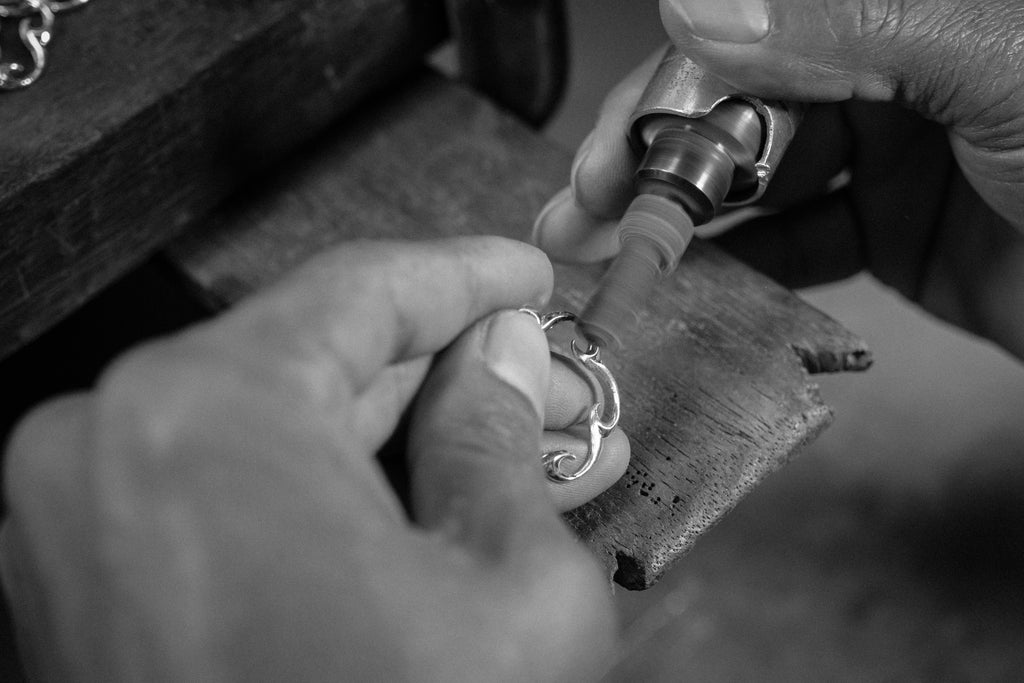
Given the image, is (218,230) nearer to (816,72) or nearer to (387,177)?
(387,177)

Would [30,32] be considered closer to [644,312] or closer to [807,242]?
[644,312]

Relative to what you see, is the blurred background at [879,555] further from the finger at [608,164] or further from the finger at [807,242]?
the finger at [608,164]

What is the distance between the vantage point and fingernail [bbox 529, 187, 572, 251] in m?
0.94

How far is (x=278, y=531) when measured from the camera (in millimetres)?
464

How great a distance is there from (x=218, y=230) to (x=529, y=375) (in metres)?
0.46

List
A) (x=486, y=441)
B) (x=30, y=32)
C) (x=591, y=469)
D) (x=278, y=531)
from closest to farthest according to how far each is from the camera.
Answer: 1. (x=278, y=531)
2. (x=486, y=441)
3. (x=591, y=469)
4. (x=30, y=32)

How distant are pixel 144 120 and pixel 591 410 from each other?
451 millimetres

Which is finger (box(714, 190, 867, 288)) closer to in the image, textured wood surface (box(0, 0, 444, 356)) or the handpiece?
the handpiece

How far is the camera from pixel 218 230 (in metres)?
0.99

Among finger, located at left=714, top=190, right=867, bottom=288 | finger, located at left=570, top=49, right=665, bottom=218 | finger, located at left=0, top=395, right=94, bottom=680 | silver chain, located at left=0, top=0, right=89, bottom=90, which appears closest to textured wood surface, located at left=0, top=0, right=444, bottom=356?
silver chain, located at left=0, top=0, right=89, bottom=90

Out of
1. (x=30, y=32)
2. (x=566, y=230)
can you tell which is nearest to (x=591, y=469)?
(x=566, y=230)

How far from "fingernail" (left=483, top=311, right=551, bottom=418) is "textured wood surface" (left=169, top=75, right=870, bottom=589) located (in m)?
0.15

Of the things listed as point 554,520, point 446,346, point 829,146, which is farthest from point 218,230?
point 829,146

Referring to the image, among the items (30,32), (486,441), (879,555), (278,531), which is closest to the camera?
(278,531)
